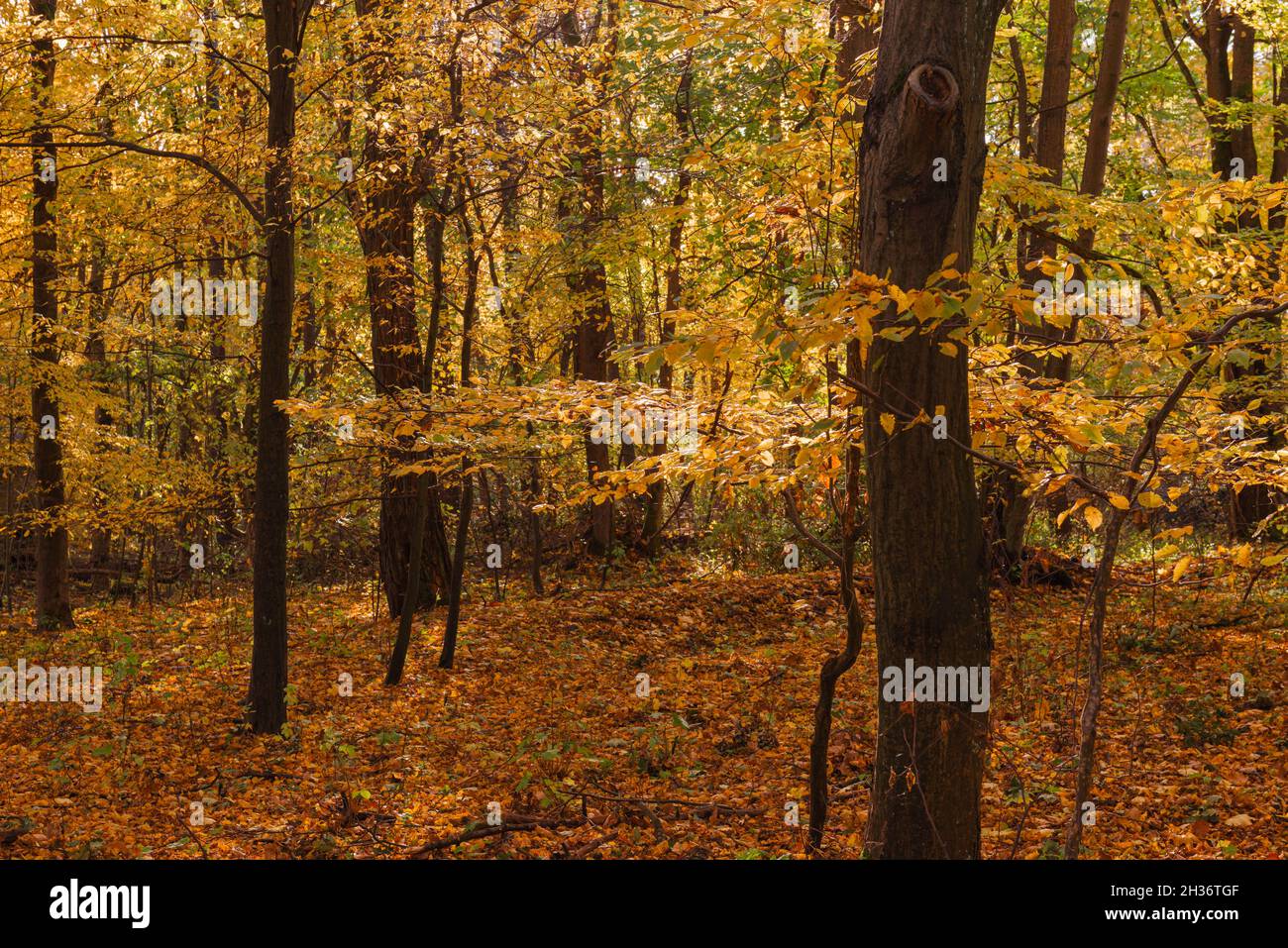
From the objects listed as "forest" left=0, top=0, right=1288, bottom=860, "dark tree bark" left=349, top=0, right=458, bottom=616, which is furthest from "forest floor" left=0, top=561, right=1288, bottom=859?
"dark tree bark" left=349, top=0, right=458, bottom=616

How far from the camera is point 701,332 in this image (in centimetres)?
357

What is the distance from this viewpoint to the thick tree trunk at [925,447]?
341 cm

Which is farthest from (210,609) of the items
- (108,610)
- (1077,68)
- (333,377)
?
(1077,68)

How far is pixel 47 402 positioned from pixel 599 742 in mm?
8697

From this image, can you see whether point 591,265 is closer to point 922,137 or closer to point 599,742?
point 599,742

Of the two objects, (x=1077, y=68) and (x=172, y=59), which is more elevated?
(x=1077, y=68)

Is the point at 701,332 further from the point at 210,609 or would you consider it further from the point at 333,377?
the point at 210,609

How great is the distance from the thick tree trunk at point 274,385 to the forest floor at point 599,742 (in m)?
0.58

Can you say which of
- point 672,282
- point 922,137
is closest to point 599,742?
point 922,137

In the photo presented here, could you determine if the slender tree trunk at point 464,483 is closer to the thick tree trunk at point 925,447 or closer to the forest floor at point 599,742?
the forest floor at point 599,742

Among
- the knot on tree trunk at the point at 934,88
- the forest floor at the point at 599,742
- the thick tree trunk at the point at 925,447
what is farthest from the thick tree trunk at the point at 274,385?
the knot on tree trunk at the point at 934,88

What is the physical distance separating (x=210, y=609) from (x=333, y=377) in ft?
12.8

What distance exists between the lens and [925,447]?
3.52 metres
